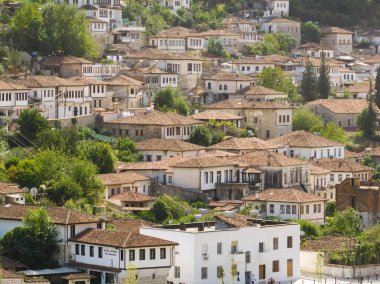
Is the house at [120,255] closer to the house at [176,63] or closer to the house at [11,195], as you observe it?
the house at [11,195]

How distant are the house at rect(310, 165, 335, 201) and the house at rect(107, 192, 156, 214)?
44.9 ft

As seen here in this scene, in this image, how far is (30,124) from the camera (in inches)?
3999

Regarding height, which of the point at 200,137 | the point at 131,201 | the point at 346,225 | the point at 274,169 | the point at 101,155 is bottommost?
the point at 346,225

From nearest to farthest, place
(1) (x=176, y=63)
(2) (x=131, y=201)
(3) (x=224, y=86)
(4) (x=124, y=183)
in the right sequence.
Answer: (2) (x=131, y=201) → (4) (x=124, y=183) → (3) (x=224, y=86) → (1) (x=176, y=63)

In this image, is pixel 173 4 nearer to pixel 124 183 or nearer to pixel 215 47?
pixel 215 47

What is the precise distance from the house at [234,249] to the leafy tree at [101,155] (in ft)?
49.4

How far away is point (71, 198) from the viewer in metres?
88.8

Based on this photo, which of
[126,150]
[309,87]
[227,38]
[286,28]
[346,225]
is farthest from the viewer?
[286,28]

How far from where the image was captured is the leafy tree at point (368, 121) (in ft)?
413

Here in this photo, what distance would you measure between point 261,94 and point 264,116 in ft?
17.9

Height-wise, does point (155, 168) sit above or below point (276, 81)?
above

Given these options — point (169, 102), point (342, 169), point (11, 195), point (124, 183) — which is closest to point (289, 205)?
point (124, 183)

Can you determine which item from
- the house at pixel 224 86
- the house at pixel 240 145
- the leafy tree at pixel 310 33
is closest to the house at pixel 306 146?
the house at pixel 240 145

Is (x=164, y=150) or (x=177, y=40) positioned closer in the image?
(x=164, y=150)
